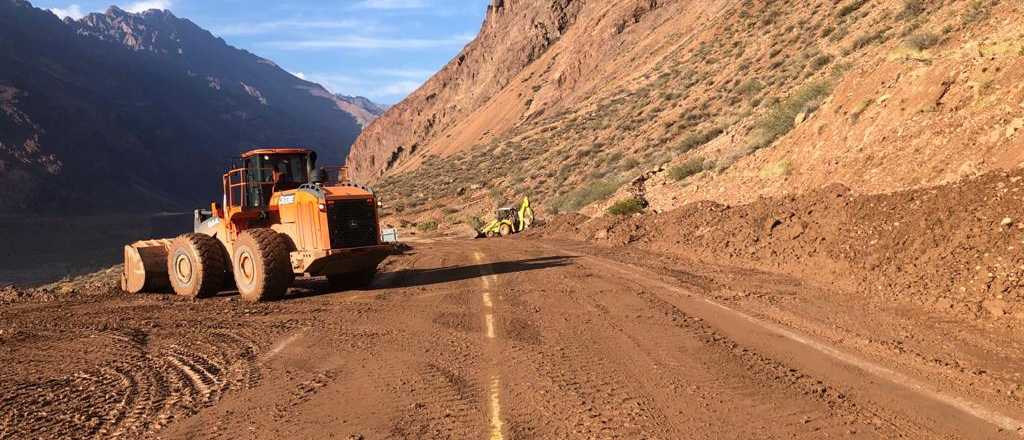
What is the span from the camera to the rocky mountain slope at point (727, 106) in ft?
46.5

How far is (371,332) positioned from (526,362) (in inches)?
107

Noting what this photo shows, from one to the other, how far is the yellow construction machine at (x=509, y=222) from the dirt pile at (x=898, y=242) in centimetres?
1263

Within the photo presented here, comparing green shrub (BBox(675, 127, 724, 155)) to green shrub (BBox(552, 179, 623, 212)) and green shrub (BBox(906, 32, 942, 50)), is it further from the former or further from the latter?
green shrub (BBox(906, 32, 942, 50))

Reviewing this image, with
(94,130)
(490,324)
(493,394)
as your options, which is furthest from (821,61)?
(94,130)

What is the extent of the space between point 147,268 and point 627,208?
1424cm

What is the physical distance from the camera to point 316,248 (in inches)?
502

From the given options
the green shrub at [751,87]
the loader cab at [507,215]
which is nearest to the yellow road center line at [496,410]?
the loader cab at [507,215]

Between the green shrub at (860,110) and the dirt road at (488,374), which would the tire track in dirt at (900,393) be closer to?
the dirt road at (488,374)

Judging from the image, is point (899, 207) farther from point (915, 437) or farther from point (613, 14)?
point (613, 14)

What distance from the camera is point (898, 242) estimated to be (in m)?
11.2

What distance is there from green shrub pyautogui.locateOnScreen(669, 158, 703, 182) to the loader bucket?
15.8m

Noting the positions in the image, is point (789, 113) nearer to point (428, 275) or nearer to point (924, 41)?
point (924, 41)

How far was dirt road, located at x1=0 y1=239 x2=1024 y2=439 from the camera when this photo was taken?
552cm

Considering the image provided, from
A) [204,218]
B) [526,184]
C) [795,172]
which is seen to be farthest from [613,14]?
[204,218]
